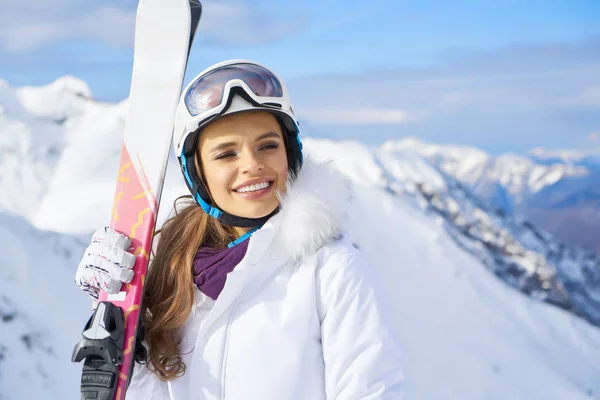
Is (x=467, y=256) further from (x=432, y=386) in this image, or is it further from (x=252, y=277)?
(x=252, y=277)

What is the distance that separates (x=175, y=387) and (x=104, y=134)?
Result: 20.1 feet

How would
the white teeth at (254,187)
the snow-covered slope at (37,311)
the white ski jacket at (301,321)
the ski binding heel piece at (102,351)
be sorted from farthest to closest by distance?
the snow-covered slope at (37,311) → the ski binding heel piece at (102,351) → the white teeth at (254,187) → the white ski jacket at (301,321)

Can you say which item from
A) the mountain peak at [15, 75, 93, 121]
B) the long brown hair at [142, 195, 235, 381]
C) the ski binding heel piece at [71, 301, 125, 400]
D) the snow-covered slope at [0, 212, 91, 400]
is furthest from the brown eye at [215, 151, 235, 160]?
the mountain peak at [15, 75, 93, 121]

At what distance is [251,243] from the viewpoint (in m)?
1.85

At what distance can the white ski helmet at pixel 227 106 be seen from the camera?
6.15 ft

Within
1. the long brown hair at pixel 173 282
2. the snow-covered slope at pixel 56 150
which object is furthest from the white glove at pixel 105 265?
the snow-covered slope at pixel 56 150

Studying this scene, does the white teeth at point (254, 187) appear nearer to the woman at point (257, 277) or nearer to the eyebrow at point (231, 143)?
the woman at point (257, 277)

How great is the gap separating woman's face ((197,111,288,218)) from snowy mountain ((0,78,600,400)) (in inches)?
118

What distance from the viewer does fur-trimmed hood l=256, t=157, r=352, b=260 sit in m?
1.80

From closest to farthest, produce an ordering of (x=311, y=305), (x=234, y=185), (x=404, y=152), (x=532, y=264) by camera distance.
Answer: (x=311, y=305) < (x=234, y=185) < (x=532, y=264) < (x=404, y=152)

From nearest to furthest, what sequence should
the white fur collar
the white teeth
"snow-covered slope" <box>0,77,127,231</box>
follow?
the white fur collar → the white teeth → "snow-covered slope" <box>0,77,127,231</box>

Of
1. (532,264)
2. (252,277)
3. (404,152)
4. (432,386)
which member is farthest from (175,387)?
(404,152)

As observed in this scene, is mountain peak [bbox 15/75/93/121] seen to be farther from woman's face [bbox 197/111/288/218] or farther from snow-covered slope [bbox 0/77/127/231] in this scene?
woman's face [bbox 197/111/288/218]

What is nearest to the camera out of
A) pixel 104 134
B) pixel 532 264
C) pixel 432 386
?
pixel 432 386
